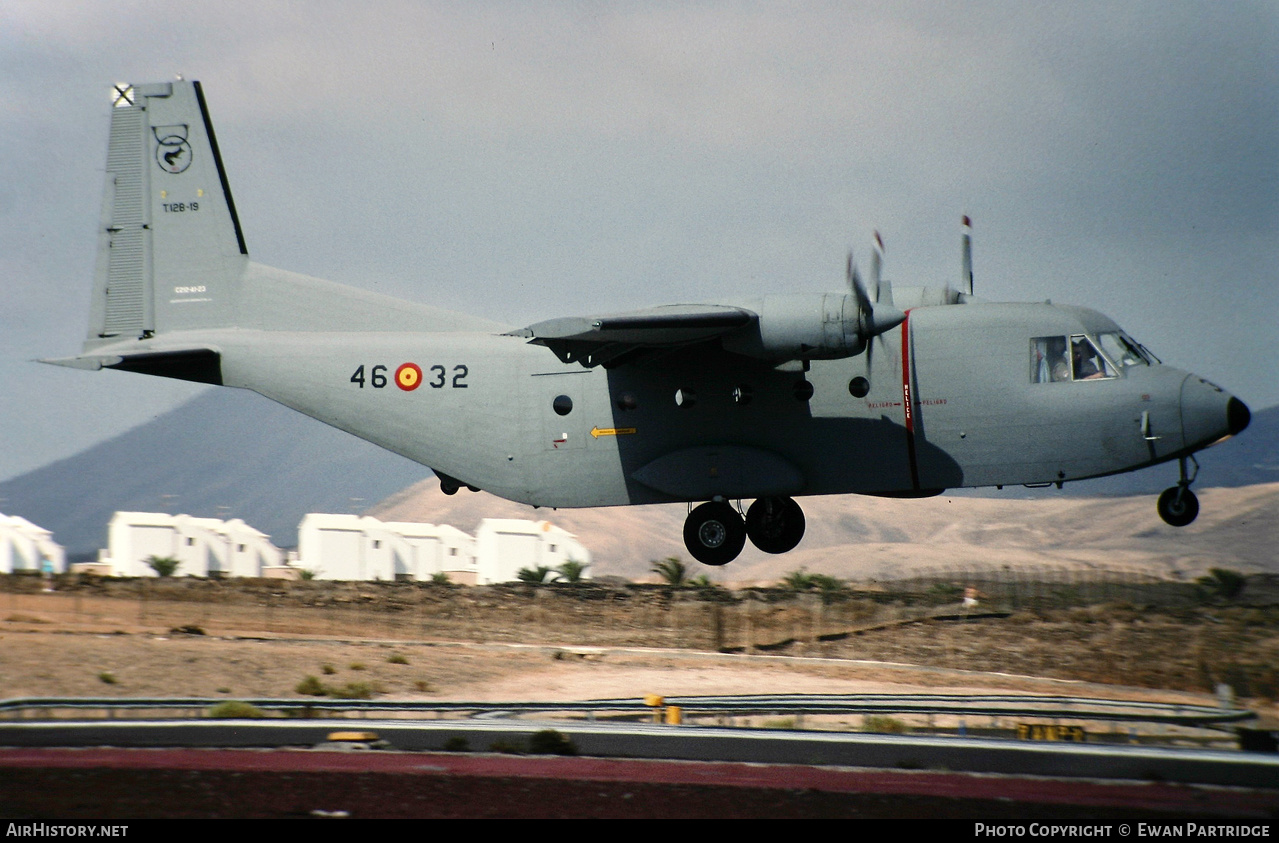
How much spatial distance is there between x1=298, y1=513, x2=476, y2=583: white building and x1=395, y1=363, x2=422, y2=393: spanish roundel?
65.2m

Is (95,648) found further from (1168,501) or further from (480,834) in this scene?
(1168,501)

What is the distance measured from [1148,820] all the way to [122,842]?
813 centimetres

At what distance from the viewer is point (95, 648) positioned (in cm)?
2805

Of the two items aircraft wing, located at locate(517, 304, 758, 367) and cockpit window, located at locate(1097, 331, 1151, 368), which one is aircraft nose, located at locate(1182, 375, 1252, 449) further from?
aircraft wing, located at locate(517, 304, 758, 367)

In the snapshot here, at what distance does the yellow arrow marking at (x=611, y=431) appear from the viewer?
64.6 feet

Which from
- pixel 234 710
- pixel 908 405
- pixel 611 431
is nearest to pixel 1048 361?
pixel 908 405

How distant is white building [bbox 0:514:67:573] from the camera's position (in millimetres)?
87438

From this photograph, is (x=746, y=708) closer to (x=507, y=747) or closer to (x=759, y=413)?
(x=507, y=747)

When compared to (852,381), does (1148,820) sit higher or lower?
lower

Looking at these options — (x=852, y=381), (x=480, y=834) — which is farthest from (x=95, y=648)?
(x=480, y=834)

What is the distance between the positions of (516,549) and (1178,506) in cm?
6506

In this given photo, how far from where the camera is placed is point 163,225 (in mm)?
23406

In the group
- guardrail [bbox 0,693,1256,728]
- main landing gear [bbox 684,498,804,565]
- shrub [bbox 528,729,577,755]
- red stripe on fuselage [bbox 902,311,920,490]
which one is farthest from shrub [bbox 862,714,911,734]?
shrub [bbox 528,729,577,755]

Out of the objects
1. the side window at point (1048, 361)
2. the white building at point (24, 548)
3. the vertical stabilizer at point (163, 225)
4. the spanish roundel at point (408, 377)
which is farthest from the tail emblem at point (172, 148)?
the white building at point (24, 548)
